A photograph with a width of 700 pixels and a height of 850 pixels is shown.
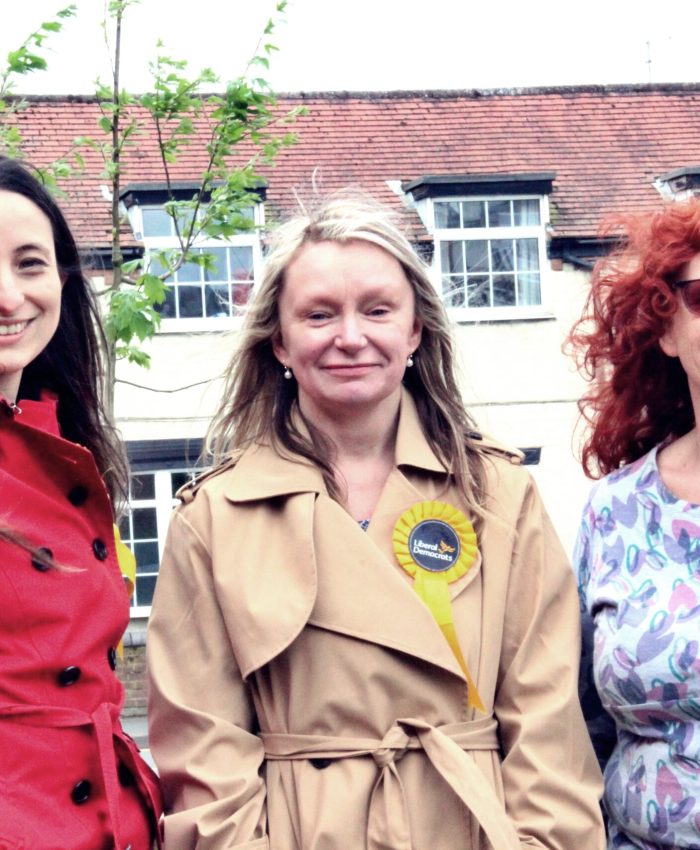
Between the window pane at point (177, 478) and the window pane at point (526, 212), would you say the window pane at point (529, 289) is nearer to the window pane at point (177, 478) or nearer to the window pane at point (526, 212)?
the window pane at point (526, 212)

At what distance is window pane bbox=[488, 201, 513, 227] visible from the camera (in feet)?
63.7

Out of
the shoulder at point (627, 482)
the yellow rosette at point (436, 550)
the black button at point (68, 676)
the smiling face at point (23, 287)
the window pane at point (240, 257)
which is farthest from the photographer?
the window pane at point (240, 257)

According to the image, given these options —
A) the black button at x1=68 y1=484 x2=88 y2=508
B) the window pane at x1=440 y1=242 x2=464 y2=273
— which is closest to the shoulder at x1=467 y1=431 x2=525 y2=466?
the black button at x1=68 y1=484 x2=88 y2=508

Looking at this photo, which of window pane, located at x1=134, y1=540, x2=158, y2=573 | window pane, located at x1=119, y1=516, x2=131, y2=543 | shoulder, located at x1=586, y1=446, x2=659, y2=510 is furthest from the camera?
window pane, located at x1=134, y1=540, x2=158, y2=573

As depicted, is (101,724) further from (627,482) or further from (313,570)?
(627,482)

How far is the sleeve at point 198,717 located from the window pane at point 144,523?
15.7 metres

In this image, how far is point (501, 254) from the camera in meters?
19.4

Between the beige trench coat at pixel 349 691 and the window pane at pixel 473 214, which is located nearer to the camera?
the beige trench coat at pixel 349 691

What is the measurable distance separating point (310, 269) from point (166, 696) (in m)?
1.06

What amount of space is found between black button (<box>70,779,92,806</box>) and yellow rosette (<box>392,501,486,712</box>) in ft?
2.81

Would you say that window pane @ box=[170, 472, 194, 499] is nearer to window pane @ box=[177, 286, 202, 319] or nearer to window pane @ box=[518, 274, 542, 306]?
window pane @ box=[177, 286, 202, 319]

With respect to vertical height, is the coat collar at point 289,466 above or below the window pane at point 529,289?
below

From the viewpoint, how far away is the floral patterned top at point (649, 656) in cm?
299

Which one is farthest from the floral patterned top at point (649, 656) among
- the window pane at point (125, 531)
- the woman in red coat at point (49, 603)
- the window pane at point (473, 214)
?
the window pane at point (473, 214)
